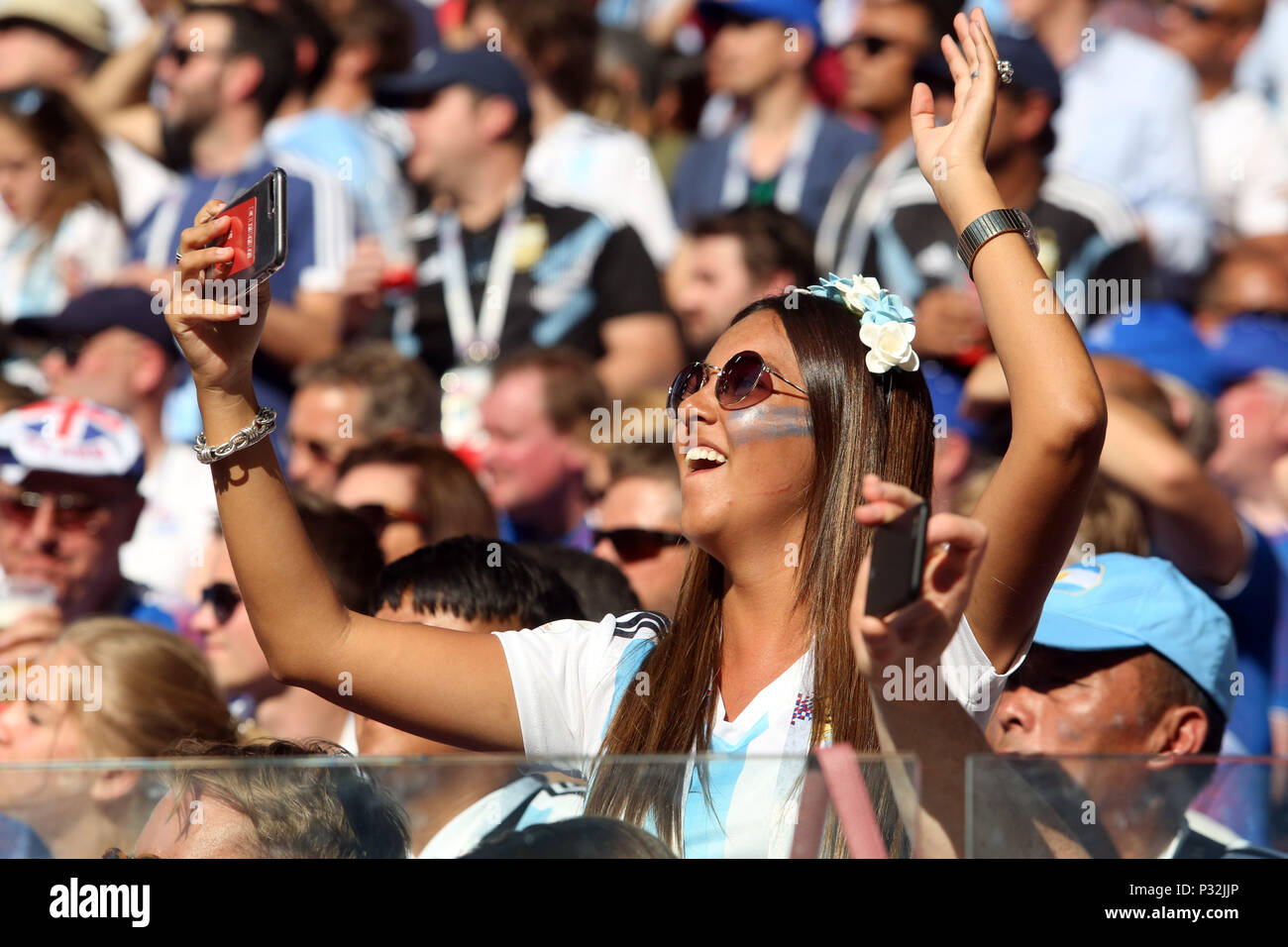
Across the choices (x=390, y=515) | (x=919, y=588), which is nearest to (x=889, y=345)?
(x=919, y=588)

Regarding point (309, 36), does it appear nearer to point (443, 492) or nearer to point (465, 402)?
point (465, 402)

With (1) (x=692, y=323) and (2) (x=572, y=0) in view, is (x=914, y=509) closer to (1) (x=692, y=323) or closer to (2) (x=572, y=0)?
(1) (x=692, y=323)

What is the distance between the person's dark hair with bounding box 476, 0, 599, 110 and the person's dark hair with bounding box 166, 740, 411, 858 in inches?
202

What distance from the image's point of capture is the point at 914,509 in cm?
139

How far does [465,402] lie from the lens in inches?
205

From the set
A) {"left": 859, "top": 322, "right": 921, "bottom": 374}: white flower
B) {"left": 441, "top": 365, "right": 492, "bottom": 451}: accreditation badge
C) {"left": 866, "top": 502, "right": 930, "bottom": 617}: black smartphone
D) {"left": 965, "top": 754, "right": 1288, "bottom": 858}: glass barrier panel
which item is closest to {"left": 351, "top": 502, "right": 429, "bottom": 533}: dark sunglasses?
{"left": 441, "top": 365, "right": 492, "bottom": 451}: accreditation badge

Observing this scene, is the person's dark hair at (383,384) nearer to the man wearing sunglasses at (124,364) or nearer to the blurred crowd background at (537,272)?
the blurred crowd background at (537,272)

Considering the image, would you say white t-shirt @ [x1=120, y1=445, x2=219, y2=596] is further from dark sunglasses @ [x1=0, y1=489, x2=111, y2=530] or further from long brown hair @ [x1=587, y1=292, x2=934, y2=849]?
long brown hair @ [x1=587, y1=292, x2=934, y2=849]

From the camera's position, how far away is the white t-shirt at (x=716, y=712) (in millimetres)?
1428

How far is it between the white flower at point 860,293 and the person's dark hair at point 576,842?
3.25 feet

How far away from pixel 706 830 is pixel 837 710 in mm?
465

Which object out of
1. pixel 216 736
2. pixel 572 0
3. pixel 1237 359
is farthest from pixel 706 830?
pixel 572 0

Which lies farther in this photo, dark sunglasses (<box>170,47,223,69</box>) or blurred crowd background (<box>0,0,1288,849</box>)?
dark sunglasses (<box>170,47,223,69</box>)

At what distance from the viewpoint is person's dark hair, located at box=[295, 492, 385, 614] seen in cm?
334
